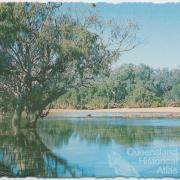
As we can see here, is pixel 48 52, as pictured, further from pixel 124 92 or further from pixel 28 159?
pixel 28 159

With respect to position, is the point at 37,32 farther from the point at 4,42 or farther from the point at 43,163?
the point at 43,163

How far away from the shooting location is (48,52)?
8172mm

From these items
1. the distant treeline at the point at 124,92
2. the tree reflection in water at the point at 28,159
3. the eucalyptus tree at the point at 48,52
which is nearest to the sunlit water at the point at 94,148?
the tree reflection in water at the point at 28,159

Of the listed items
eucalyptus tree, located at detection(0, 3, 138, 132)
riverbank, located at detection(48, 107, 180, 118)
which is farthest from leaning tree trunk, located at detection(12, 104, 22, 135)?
riverbank, located at detection(48, 107, 180, 118)

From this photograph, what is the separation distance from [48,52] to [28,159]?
3.41 feet

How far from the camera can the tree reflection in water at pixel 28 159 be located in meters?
7.70

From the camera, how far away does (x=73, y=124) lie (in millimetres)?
7938

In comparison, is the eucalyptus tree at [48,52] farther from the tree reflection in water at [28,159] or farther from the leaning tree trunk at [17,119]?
the tree reflection in water at [28,159]

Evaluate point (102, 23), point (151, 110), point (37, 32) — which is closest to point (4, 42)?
point (37, 32)

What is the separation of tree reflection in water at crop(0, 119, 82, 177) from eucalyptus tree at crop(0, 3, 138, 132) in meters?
0.23

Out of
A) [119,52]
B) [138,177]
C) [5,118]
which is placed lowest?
[138,177]

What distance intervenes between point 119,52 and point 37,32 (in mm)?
770

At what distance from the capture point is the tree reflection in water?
7.70 m

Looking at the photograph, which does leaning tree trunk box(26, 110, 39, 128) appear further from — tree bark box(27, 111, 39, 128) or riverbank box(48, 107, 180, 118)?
riverbank box(48, 107, 180, 118)
